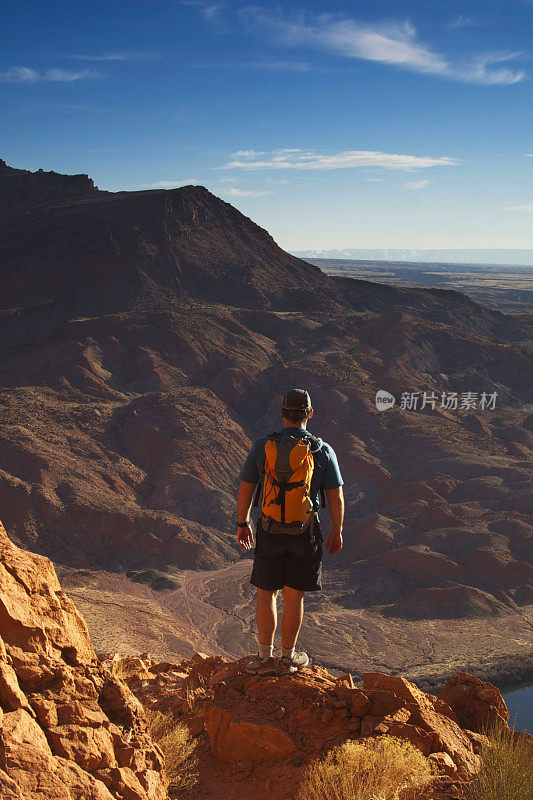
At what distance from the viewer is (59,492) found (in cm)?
2638

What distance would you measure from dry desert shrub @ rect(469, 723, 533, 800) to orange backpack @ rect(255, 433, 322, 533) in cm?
154

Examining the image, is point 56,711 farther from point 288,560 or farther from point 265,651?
point 265,651

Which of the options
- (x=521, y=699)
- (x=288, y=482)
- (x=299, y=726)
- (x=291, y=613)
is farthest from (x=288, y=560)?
(x=521, y=699)

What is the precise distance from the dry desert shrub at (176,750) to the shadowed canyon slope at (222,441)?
48.5 ft

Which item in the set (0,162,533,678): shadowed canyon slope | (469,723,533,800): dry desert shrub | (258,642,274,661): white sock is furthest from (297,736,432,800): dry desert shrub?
(0,162,533,678): shadowed canyon slope

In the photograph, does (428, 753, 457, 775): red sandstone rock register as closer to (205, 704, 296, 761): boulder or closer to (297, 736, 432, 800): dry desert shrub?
(297, 736, 432, 800): dry desert shrub

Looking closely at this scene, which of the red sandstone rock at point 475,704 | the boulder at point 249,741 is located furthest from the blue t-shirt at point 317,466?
the red sandstone rock at point 475,704

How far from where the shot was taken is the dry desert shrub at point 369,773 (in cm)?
302

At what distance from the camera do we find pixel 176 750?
3.75 m

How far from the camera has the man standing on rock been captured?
395cm

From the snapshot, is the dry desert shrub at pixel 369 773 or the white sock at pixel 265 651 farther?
the white sock at pixel 265 651

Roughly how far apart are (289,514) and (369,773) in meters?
1.42

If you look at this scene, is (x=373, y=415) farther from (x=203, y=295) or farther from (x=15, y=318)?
(x=15, y=318)

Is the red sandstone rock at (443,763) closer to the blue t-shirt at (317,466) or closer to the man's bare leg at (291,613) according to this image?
the man's bare leg at (291,613)
